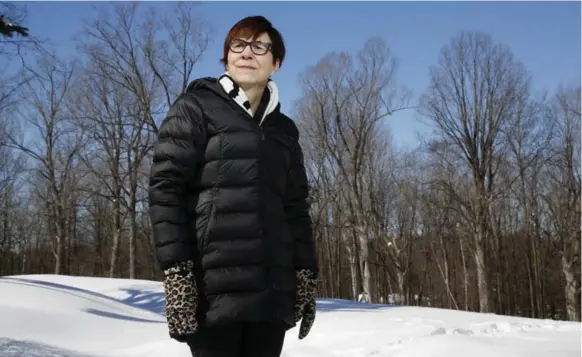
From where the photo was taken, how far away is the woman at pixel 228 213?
196cm

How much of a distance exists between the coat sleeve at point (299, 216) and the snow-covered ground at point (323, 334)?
3.67m

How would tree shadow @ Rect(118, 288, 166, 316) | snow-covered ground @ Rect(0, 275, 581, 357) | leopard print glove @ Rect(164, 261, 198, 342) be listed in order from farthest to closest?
tree shadow @ Rect(118, 288, 166, 316) → snow-covered ground @ Rect(0, 275, 581, 357) → leopard print glove @ Rect(164, 261, 198, 342)

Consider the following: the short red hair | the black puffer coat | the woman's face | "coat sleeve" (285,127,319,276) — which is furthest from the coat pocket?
the short red hair

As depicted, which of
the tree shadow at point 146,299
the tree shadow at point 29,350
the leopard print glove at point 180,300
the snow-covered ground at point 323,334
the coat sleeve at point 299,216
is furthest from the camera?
the tree shadow at point 146,299

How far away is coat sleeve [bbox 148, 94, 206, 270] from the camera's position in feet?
6.37

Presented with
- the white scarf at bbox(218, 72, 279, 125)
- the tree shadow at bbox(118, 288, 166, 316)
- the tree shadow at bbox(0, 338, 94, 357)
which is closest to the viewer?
the white scarf at bbox(218, 72, 279, 125)

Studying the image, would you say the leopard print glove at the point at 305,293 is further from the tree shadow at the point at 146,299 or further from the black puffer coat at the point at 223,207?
the tree shadow at the point at 146,299

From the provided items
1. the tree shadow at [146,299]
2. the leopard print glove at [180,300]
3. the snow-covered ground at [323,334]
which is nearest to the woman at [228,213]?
the leopard print glove at [180,300]

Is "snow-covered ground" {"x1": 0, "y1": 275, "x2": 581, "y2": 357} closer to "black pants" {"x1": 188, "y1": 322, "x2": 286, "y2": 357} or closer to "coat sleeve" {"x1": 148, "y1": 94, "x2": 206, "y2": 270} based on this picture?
"black pants" {"x1": 188, "y1": 322, "x2": 286, "y2": 357}

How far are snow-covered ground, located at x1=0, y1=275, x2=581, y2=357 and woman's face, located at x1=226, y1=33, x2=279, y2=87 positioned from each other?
13.9ft

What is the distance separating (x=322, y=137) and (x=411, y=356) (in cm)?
1831

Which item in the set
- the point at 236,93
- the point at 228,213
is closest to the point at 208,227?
the point at 228,213

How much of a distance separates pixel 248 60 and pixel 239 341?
1.18m

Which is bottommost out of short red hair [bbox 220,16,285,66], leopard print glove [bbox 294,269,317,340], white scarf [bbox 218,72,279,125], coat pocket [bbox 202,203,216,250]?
leopard print glove [bbox 294,269,317,340]
